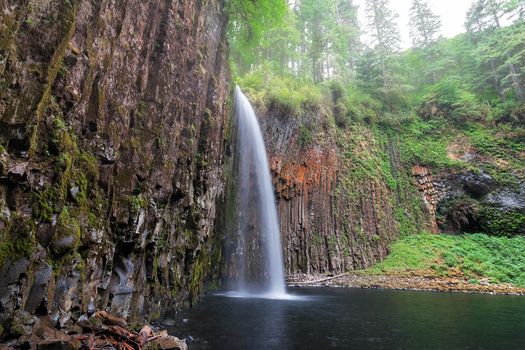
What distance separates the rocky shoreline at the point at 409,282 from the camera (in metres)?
19.7

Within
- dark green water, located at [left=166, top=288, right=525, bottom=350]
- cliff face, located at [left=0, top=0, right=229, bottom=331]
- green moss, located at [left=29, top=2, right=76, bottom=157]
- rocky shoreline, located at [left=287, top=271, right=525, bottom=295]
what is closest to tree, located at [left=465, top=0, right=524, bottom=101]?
rocky shoreline, located at [left=287, top=271, right=525, bottom=295]

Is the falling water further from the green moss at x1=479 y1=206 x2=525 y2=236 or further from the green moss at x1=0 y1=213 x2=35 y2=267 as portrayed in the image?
the green moss at x1=479 y1=206 x2=525 y2=236

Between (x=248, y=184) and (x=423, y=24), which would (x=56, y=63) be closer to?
(x=248, y=184)

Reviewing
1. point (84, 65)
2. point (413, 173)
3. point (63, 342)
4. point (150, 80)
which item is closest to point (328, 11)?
point (413, 173)

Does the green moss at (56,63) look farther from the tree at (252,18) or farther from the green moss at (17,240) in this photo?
the tree at (252,18)

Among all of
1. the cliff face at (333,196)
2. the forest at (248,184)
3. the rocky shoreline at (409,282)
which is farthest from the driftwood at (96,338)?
the cliff face at (333,196)

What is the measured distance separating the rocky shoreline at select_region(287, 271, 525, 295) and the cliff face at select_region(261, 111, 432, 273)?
40.3 inches

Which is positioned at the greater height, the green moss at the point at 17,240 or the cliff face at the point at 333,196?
the cliff face at the point at 333,196

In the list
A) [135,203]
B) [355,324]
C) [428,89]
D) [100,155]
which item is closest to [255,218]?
[355,324]

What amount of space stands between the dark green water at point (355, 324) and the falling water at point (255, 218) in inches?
206

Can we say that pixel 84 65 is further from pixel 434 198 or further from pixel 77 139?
pixel 434 198

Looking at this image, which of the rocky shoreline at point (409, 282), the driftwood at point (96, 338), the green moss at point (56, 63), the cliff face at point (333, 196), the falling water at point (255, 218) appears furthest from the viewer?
the cliff face at point (333, 196)

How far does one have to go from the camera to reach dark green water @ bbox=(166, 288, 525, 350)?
28.7ft

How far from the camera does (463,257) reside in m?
23.2
